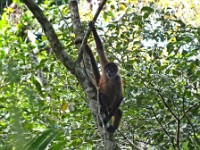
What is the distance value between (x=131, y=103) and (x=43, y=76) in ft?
5.83

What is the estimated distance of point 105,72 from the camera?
5.07 m

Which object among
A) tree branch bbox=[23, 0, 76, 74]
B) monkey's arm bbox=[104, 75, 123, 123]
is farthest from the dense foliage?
tree branch bbox=[23, 0, 76, 74]

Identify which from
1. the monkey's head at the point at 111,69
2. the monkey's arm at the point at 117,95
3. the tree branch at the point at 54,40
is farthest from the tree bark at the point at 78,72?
the monkey's head at the point at 111,69

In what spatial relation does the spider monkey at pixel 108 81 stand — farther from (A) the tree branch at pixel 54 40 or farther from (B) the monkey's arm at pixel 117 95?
(A) the tree branch at pixel 54 40

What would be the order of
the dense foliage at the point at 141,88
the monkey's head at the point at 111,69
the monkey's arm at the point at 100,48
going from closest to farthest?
the dense foliage at the point at 141,88, the monkey's arm at the point at 100,48, the monkey's head at the point at 111,69

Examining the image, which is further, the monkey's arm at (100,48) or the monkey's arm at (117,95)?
the monkey's arm at (100,48)

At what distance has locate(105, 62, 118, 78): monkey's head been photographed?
4.93 meters

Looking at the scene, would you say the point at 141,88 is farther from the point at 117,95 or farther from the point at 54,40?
the point at 54,40

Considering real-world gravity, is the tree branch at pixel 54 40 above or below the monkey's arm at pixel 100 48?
below

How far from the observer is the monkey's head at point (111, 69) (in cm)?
493

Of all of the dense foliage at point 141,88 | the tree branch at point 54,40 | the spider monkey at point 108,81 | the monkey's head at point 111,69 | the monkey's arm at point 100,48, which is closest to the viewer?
the tree branch at point 54,40

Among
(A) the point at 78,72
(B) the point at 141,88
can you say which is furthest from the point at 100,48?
(A) the point at 78,72

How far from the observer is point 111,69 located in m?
4.96

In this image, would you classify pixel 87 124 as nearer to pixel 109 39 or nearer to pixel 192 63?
pixel 109 39
